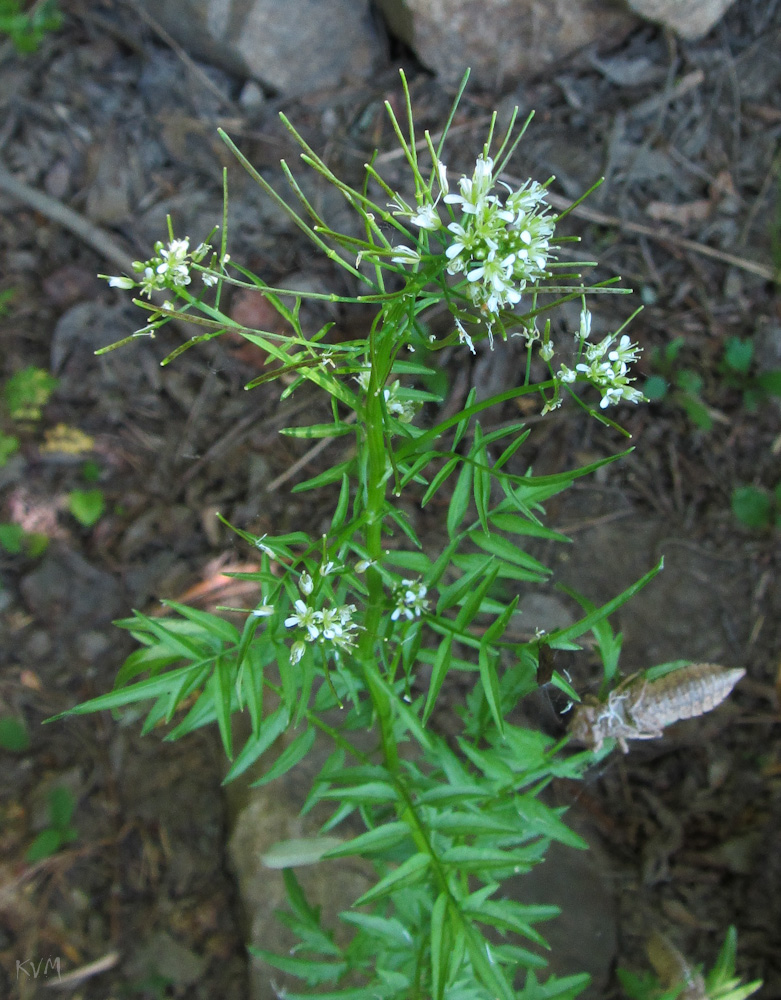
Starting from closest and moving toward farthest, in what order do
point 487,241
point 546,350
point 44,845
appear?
point 487,241
point 546,350
point 44,845

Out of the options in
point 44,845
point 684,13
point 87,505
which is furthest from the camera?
point 684,13

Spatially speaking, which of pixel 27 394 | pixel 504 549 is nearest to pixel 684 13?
pixel 504 549

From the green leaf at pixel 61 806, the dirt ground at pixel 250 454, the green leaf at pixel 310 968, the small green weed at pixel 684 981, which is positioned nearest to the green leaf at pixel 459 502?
the green leaf at pixel 310 968

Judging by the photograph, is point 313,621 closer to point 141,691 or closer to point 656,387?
point 141,691

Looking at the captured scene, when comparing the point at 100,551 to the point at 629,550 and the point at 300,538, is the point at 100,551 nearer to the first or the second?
the point at 300,538

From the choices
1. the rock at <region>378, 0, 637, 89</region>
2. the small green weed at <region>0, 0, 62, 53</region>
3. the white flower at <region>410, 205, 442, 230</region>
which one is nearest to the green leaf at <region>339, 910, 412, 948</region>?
the white flower at <region>410, 205, 442, 230</region>

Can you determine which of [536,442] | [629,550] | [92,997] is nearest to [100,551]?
[92,997]

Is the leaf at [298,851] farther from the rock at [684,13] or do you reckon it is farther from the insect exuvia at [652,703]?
the rock at [684,13]

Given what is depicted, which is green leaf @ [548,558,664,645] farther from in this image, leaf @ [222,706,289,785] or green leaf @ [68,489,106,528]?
green leaf @ [68,489,106,528]
